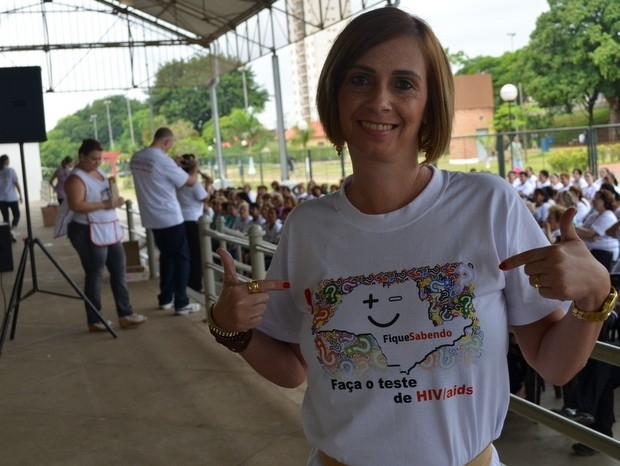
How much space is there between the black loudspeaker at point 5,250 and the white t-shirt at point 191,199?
161 inches

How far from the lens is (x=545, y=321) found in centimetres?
143

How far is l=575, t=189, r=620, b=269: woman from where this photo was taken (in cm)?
889

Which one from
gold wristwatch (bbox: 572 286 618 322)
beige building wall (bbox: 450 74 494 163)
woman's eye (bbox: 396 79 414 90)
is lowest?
gold wristwatch (bbox: 572 286 618 322)

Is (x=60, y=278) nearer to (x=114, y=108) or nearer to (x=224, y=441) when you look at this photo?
(x=224, y=441)

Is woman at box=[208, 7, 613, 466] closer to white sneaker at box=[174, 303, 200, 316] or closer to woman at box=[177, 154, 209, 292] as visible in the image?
white sneaker at box=[174, 303, 200, 316]

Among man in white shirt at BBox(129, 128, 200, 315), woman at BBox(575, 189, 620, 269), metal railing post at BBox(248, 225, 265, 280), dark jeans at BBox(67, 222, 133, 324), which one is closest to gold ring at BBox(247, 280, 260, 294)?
metal railing post at BBox(248, 225, 265, 280)

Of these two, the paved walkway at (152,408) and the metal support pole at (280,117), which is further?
the metal support pole at (280,117)

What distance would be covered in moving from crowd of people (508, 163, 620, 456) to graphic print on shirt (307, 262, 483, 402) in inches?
8.5

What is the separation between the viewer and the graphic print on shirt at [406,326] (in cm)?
136

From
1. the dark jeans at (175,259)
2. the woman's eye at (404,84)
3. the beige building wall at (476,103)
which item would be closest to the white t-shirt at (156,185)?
the dark jeans at (175,259)

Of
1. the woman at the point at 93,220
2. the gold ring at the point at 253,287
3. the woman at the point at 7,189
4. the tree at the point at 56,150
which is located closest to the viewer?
the gold ring at the point at 253,287

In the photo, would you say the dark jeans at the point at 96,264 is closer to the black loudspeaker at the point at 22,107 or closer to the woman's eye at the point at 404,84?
the black loudspeaker at the point at 22,107

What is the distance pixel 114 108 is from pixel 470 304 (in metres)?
89.2

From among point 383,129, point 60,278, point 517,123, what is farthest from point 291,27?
point 517,123
